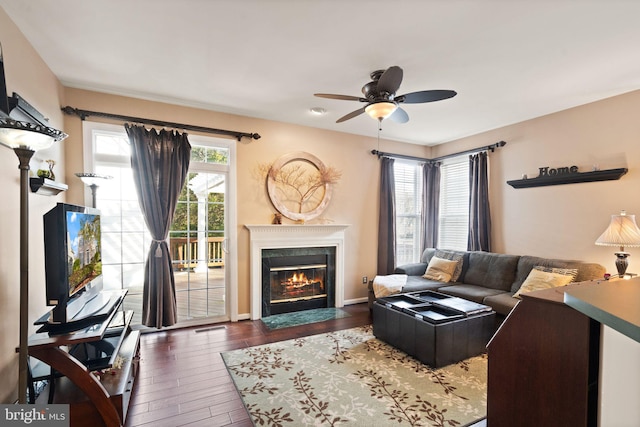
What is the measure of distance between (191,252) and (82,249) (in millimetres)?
1566

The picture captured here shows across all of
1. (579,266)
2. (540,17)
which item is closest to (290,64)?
(540,17)

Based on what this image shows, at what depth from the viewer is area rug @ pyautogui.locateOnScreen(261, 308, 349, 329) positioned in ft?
12.7

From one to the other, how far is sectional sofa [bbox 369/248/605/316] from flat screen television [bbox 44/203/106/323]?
10.9ft

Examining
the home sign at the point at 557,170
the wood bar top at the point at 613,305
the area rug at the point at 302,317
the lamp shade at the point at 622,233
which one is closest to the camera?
the wood bar top at the point at 613,305

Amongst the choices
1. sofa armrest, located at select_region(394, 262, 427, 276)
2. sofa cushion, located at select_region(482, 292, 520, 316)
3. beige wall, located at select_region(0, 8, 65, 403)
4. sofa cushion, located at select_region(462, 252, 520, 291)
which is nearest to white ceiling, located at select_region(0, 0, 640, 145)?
beige wall, located at select_region(0, 8, 65, 403)

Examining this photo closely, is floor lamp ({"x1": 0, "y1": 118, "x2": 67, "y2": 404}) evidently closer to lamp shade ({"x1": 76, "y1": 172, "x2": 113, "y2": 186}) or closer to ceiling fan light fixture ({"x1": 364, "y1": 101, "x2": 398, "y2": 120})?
lamp shade ({"x1": 76, "y1": 172, "x2": 113, "y2": 186})

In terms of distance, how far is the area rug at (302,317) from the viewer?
12.7 feet

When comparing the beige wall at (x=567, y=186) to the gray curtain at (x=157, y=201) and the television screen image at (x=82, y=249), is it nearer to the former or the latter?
the gray curtain at (x=157, y=201)

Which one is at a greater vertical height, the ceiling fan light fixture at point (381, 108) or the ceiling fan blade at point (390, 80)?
the ceiling fan blade at point (390, 80)

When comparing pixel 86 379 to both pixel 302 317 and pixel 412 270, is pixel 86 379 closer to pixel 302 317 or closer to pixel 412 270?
pixel 302 317

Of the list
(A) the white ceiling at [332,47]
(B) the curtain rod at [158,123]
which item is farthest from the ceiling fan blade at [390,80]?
(B) the curtain rod at [158,123]

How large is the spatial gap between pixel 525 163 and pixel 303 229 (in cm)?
324

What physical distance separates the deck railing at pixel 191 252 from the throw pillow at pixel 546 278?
140 inches

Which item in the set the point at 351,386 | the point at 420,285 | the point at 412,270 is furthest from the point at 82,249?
the point at 412,270
